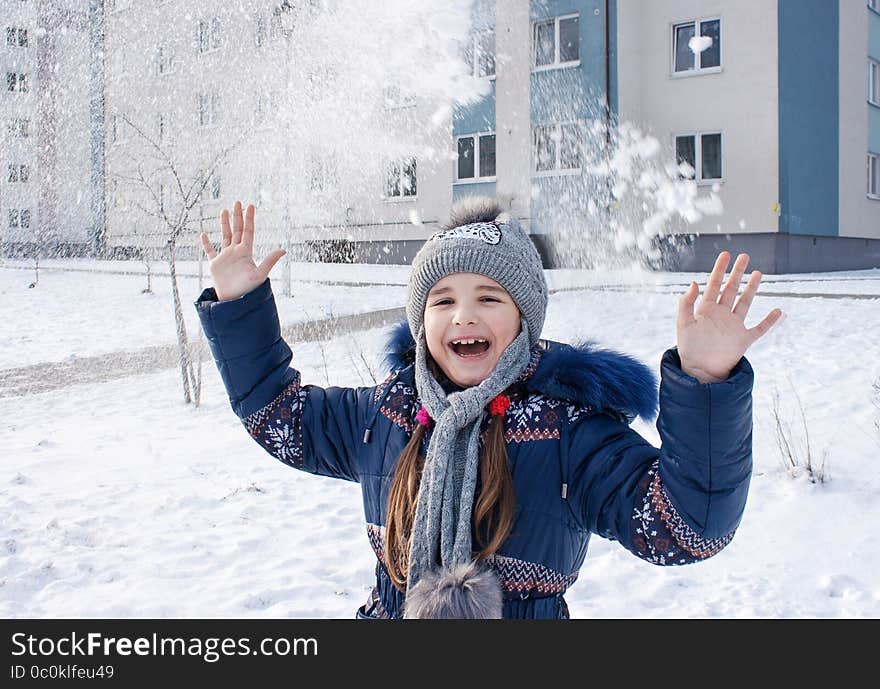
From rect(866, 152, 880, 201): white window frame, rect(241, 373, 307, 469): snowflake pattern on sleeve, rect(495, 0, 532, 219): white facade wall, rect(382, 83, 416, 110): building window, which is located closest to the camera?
rect(241, 373, 307, 469): snowflake pattern on sleeve

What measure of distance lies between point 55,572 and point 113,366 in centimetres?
491

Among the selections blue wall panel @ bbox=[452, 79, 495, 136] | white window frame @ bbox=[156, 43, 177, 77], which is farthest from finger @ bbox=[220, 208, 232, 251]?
blue wall panel @ bbox=[452, 79, 495, 136]

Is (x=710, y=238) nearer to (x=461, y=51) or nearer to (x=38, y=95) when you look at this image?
(x=461, y=51)

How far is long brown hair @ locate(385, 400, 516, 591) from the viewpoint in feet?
4.83

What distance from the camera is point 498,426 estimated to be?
1.52 metres

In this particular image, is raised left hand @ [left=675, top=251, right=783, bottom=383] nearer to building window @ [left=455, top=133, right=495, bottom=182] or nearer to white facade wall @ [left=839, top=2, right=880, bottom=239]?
building window @ [left=455, top=133, right=495, bottom=182]

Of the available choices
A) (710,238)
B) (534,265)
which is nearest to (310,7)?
(710,238)

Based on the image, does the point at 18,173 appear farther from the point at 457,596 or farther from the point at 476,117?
the point at 457,596

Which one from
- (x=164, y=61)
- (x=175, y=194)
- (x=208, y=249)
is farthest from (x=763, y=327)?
(x=164, y=61)

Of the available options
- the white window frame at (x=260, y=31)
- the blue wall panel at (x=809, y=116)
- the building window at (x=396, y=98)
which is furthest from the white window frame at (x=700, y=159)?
the white window frame at (x=260, y=31)

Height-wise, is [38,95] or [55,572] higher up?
[38,95]

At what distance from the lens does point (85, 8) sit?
51.2 feet

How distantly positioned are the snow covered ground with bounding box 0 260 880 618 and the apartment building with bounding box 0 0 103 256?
12.6m

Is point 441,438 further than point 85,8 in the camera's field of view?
No
